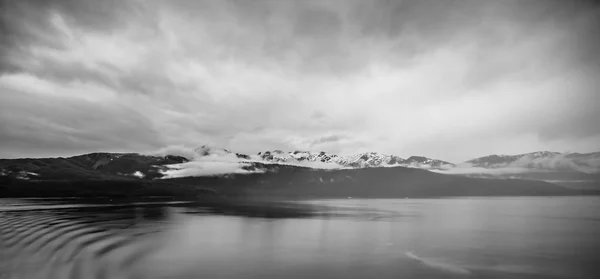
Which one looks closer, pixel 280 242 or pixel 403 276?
pixel 403 276

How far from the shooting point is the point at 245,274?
33.8m

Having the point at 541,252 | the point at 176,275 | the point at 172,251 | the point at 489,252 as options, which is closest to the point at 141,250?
the point at 172,251

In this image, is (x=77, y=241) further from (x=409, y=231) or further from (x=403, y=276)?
(x=409, y=231)

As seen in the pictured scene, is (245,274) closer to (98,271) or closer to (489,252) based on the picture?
(98,271)

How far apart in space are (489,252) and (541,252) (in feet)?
23.9

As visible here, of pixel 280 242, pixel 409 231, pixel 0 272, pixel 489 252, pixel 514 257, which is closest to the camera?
pixel 0 272

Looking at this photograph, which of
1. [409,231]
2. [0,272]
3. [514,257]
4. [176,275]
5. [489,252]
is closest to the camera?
[0,272]

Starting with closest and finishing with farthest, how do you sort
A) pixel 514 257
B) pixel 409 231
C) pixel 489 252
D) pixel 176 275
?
pixel 176 275
pixel 514 257
pixel 489 252
pixel 409 231

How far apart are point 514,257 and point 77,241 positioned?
187 feet

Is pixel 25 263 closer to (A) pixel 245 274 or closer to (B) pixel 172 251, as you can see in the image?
(B) pixel 172 251

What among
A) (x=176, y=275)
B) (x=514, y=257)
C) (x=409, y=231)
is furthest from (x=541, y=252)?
(x=176, y=275)

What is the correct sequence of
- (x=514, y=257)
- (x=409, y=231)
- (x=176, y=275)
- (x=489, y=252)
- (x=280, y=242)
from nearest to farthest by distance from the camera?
(x=176, y=275) < (x=514, y=257) < (x=489, y=252) < (x=280, y=242) < (x=409, y=231)

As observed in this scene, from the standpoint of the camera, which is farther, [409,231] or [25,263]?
[409,231]

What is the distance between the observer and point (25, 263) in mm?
34344
